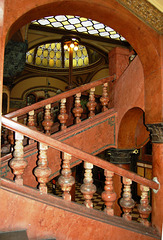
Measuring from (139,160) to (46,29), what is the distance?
7.50m

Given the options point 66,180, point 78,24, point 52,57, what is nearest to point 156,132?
point 66,180

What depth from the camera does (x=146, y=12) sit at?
2.67 metres

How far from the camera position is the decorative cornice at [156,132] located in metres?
2.85

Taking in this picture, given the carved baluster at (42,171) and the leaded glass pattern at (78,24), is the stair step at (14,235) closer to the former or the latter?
the carved baluster at (42,171)

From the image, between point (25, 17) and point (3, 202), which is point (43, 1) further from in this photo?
point (3, 202)

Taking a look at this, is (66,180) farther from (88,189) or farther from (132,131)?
(132,131)

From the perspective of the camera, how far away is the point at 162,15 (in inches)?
106

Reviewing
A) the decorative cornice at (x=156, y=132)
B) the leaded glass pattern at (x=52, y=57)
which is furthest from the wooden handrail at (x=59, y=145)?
the leaded glass pattern at (x=52, y=57)

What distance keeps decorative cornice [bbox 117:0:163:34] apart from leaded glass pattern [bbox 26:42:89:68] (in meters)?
11.8

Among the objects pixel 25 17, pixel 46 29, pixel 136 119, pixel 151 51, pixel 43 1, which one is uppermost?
pixel 46 29

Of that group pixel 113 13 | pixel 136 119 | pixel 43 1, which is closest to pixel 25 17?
pixel 43 1

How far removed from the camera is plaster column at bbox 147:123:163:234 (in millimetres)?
2741

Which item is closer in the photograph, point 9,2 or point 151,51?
point 9,2

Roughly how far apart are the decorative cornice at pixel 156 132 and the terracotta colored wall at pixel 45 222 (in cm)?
128
